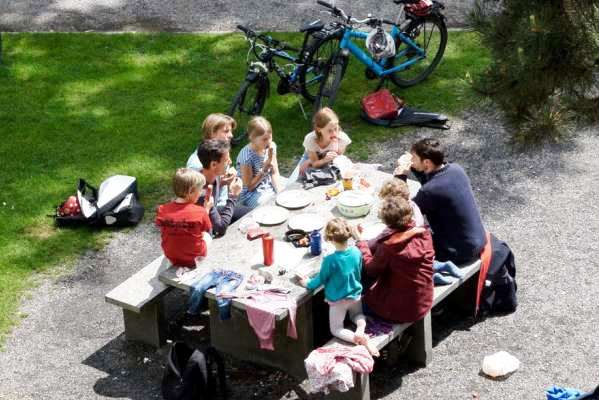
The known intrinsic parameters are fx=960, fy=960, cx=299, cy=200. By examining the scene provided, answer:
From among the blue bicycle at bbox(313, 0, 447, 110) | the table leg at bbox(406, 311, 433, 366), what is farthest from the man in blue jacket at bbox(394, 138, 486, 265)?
the blue bicycle at bbox(313, 0, 447, 110)

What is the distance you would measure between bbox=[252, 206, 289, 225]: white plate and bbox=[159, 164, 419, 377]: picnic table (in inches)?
2.0

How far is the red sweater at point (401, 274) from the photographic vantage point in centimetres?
642

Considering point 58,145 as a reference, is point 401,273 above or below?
above

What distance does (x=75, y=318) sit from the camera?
7641 mm

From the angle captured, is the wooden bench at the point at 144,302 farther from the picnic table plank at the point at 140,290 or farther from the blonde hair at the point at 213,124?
the blonde hair at the point at 213,124

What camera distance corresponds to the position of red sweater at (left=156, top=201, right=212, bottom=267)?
6828 mm

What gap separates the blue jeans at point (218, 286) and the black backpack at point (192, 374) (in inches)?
11.2

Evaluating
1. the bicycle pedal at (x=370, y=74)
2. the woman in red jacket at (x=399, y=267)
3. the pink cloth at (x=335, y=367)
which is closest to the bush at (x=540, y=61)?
the woman in red jacket at (x=399, y=267)

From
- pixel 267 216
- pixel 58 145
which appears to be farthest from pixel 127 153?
pixel 267 216

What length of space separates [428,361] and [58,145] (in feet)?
17.3

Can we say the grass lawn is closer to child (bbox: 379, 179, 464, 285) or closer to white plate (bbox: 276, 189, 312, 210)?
white plate (bbox: 276, 189, 312, 210)

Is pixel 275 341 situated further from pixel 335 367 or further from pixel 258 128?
pixel 258 128

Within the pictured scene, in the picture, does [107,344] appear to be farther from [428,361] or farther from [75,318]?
[428,361]

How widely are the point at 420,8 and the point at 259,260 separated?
5330 mm
